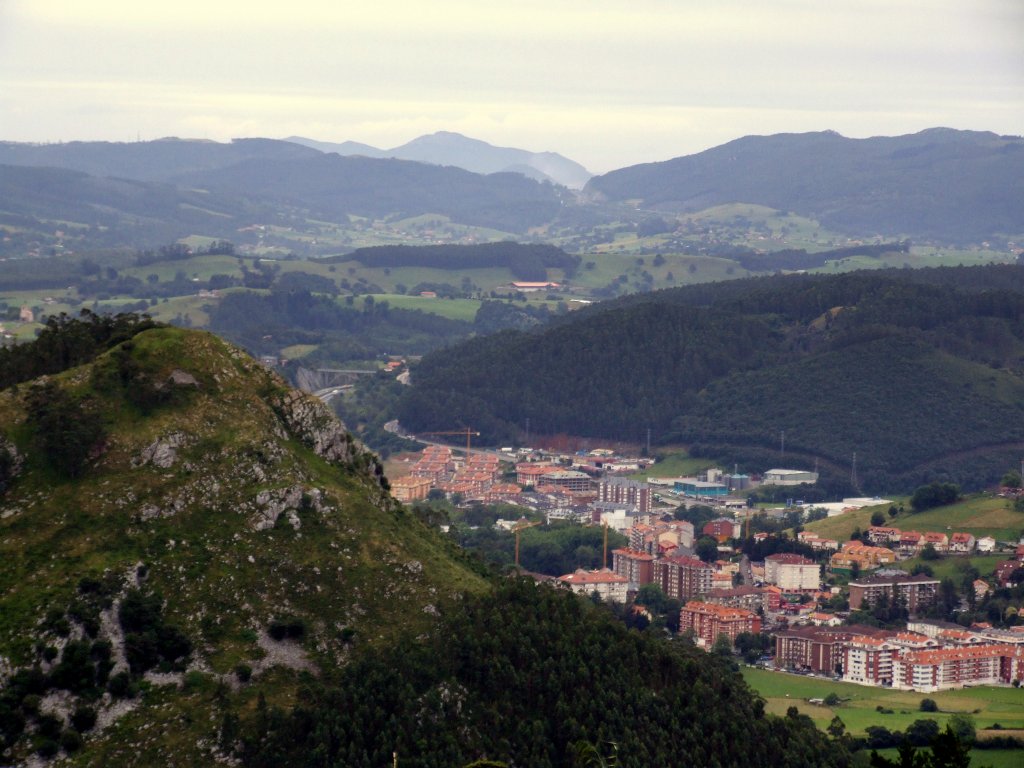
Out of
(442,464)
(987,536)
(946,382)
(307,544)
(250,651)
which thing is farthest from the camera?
(946,382)

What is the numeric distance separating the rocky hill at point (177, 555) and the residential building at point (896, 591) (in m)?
36.7

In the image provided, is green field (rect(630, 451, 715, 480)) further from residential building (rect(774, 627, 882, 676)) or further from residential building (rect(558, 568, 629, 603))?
residential building (rect(774, 627, 882, 676))

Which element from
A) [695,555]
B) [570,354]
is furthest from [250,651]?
[570,354]

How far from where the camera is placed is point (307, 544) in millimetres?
49750

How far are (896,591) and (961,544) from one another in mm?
11082

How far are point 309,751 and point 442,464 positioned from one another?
284 feet

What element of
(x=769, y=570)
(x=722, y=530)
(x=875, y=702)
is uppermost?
(x=875, y=702)

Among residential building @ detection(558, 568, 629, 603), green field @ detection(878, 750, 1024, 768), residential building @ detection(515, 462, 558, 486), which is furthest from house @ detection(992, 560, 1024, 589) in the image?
residential building @ detection(515, 462, 558, 486)

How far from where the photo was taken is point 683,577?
92500 millimetres

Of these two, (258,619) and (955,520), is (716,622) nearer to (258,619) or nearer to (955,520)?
(955,520)

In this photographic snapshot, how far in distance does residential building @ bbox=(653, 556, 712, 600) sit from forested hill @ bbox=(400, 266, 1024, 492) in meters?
37.9

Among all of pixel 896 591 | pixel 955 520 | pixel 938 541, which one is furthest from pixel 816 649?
pixel 955 520

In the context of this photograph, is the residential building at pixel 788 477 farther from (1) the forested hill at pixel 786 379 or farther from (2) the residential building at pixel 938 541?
(2) the residential building at pixel 938 541

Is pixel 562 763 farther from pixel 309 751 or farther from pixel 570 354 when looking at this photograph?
pixel 570 354
